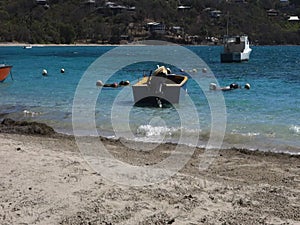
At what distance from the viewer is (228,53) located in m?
57.4

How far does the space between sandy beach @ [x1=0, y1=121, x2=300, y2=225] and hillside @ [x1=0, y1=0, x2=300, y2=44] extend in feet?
432

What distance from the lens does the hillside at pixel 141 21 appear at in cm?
14738

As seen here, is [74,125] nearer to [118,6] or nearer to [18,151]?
[18,151]

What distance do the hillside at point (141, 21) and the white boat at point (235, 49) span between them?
3176 inches

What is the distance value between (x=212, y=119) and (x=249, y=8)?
571 ft

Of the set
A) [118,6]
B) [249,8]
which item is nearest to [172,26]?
[118,6]

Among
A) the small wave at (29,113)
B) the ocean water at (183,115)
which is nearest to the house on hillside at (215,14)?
the ocean water at (183,115)

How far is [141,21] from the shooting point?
160375mm

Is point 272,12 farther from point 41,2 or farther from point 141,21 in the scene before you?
point 41,2

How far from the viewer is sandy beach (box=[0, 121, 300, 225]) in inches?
246

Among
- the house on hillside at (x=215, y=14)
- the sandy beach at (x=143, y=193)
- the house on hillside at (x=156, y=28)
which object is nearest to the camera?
the sandy beach at (x=143, y=193)

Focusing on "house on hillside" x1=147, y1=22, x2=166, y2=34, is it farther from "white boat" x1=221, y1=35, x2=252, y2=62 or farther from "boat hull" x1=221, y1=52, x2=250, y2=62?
"boat hull" x1=221, y1=52, x2=250, y2=62

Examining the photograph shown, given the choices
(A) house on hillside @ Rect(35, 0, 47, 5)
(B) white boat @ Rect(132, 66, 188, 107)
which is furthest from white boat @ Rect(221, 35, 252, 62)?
(A) house on hillside @ Rect(35, 0, 47, 5)

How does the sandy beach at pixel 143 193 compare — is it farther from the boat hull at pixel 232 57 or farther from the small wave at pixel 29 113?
the boat hull at pixel 232 57
